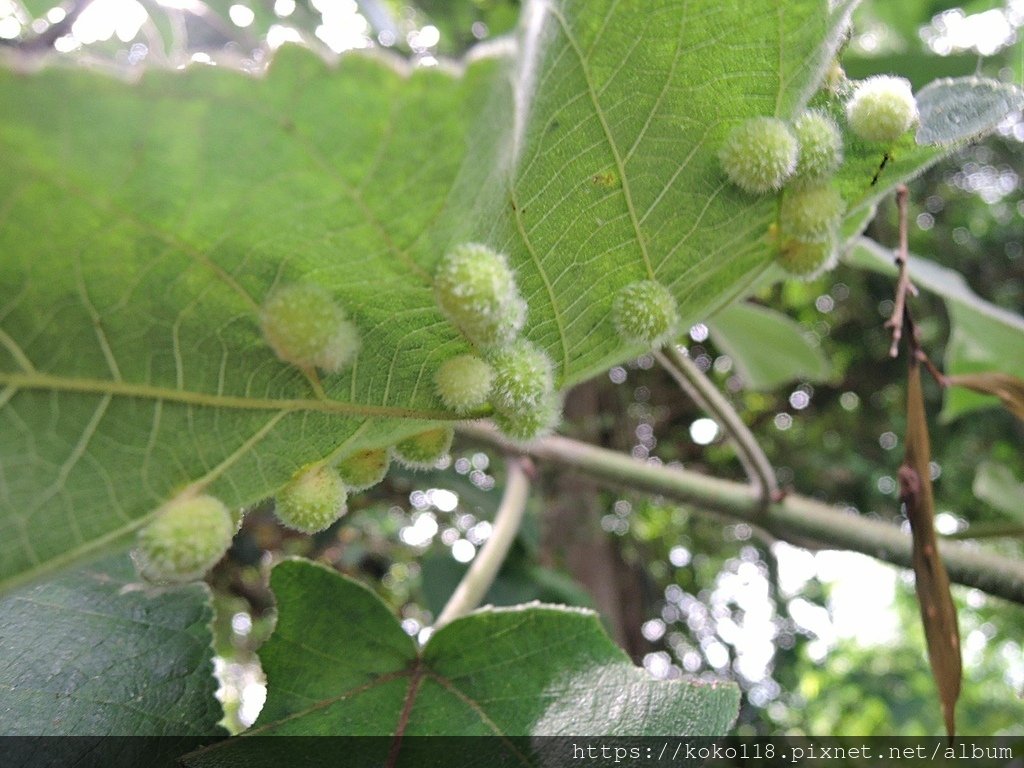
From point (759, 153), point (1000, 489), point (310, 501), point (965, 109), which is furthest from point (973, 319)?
point (310, 501)

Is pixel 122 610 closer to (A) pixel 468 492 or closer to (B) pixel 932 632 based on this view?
(B) pixel 932 632

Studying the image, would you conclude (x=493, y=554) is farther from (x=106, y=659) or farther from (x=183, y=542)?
(x=183, y=542)

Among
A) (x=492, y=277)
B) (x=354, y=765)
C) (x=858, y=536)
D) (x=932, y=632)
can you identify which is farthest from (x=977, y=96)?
(x=354, y=765)

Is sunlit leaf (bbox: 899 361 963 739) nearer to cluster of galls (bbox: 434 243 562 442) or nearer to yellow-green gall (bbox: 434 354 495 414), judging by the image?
cluster of galls (bbox: 434 243 562 442)

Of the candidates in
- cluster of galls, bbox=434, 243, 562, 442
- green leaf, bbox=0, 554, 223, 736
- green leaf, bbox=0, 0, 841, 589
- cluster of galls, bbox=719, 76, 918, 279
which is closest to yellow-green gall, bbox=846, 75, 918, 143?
cluster of galls, bbox=719, 76, 918, 279

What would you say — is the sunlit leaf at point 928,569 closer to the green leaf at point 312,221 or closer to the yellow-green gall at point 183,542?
the green leaf at point 312,221
